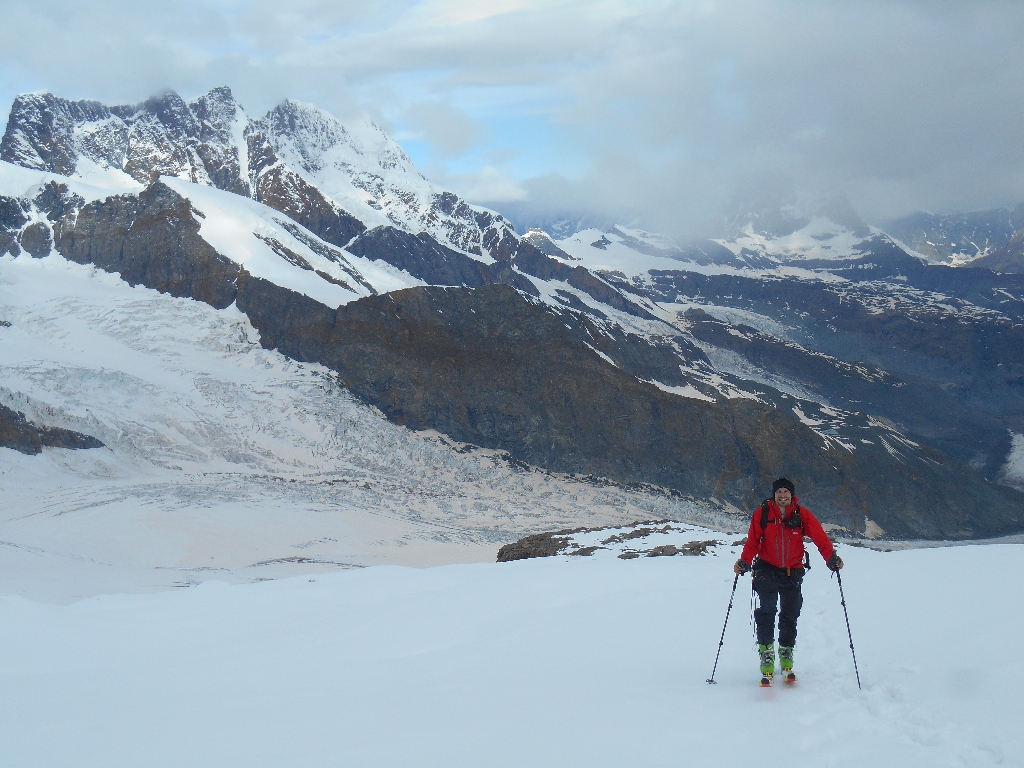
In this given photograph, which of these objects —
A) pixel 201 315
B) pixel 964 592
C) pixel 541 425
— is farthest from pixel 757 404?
pixel 964 592

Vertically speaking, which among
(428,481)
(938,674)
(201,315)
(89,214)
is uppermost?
(89,214)

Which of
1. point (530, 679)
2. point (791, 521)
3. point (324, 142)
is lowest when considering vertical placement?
point (530, 679)

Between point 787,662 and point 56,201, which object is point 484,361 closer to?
point 56,201

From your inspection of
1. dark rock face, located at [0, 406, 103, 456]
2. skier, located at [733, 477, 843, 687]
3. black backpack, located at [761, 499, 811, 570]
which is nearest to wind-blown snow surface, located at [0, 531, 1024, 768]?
skier, located at [733, 477, 843, 687]

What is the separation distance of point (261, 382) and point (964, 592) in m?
63.0

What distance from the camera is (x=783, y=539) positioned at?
778 cm

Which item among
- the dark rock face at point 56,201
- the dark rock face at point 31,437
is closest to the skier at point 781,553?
the dark rock face at point 31,437

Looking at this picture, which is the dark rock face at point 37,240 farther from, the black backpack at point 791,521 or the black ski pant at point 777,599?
the black ski pant at point 777,599

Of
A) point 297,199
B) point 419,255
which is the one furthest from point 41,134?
point 419,255

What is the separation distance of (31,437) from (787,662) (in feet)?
178

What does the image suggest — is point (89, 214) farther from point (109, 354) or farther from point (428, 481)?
point (428, 481)

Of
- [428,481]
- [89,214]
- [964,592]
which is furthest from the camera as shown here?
[89,214]

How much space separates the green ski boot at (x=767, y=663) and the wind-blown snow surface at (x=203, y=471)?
24457 mm

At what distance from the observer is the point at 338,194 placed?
160375mm
